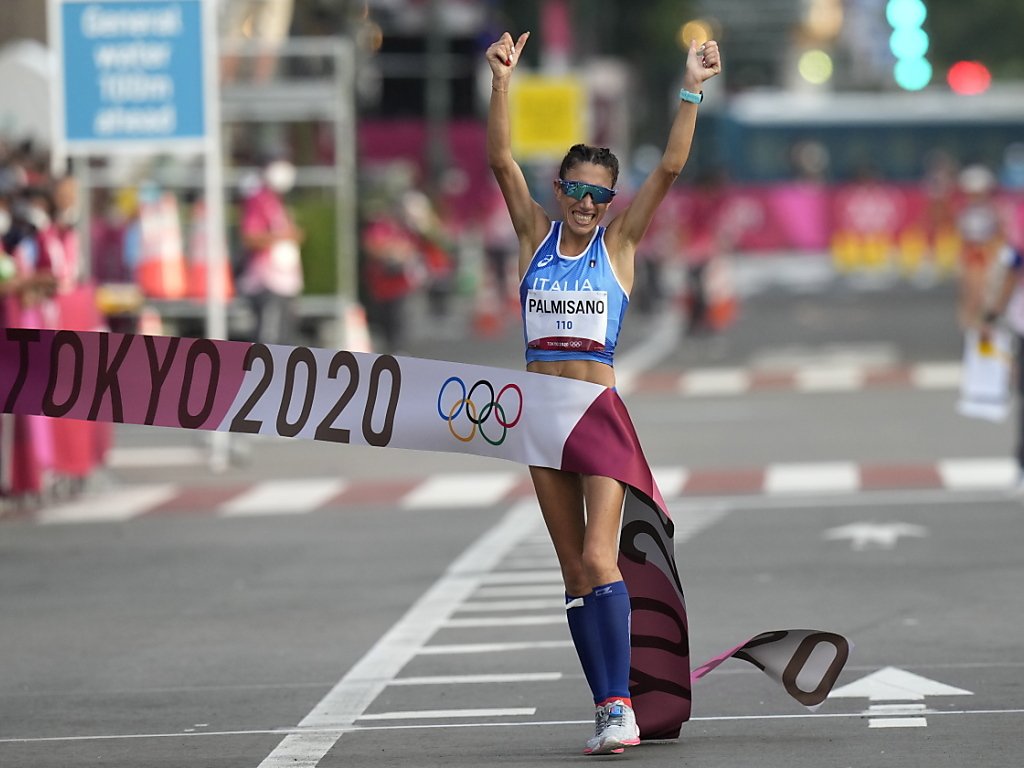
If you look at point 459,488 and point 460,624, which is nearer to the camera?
point 460,624

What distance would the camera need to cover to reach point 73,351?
8734 mm

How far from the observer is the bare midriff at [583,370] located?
8008 mm

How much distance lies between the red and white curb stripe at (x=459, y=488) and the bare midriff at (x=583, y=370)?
737 centimetres

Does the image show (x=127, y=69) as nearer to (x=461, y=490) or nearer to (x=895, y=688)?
(x=461, y=490)

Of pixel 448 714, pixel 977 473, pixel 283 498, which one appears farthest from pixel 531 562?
pixel 977 473

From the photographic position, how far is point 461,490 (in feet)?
53.2

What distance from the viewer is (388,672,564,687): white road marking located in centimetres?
926

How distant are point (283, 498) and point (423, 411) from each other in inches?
315

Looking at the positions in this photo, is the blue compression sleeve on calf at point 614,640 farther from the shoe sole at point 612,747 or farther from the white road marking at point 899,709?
the white road marking at point 899,709

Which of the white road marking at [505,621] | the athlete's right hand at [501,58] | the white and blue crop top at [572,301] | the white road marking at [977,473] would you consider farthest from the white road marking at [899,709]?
the white road marking at [977,473]

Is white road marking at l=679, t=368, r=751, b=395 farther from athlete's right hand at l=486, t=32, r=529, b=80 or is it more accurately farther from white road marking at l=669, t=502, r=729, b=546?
athlete's right hand at l=486, t=32, r=529, b=80

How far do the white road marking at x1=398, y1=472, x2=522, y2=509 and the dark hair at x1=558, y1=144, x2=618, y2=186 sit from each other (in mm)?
7460

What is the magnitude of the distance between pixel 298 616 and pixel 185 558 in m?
2.36

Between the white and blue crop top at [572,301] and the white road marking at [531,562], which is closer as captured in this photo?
the white and blue crop top at [572,301]
